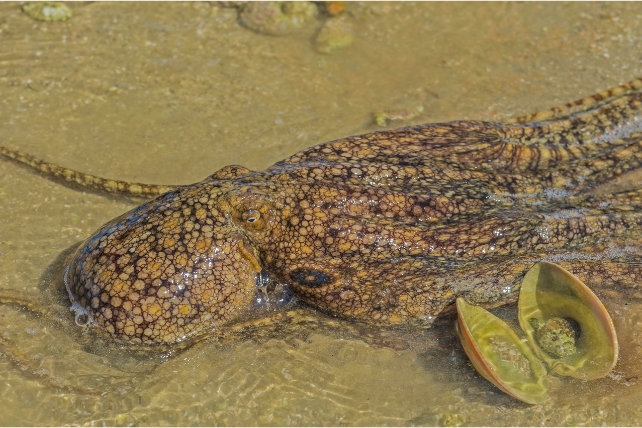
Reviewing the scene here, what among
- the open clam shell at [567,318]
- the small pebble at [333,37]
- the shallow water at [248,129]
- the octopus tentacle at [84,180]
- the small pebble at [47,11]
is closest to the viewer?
the open clam shell at [567,318]

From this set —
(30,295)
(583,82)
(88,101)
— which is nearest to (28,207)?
(30,295)

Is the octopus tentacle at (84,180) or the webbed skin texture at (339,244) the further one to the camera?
the octopus tentacle at (84,180)

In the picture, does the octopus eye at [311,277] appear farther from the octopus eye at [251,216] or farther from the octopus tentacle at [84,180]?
the octopus tentacle at [84,180]

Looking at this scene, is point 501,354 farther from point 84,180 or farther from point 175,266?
point 84,180

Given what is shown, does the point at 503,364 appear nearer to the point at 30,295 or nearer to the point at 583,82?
the point at 30,295


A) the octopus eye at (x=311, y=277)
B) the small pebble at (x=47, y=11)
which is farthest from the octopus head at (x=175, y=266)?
the small pebble at (x=47, y=11)

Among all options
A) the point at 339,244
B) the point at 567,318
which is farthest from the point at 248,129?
the point at 567,318

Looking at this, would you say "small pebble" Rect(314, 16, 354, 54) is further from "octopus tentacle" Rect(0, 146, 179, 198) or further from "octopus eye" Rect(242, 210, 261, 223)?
"octopus eye" Rect(242, 210, 261, 223)
